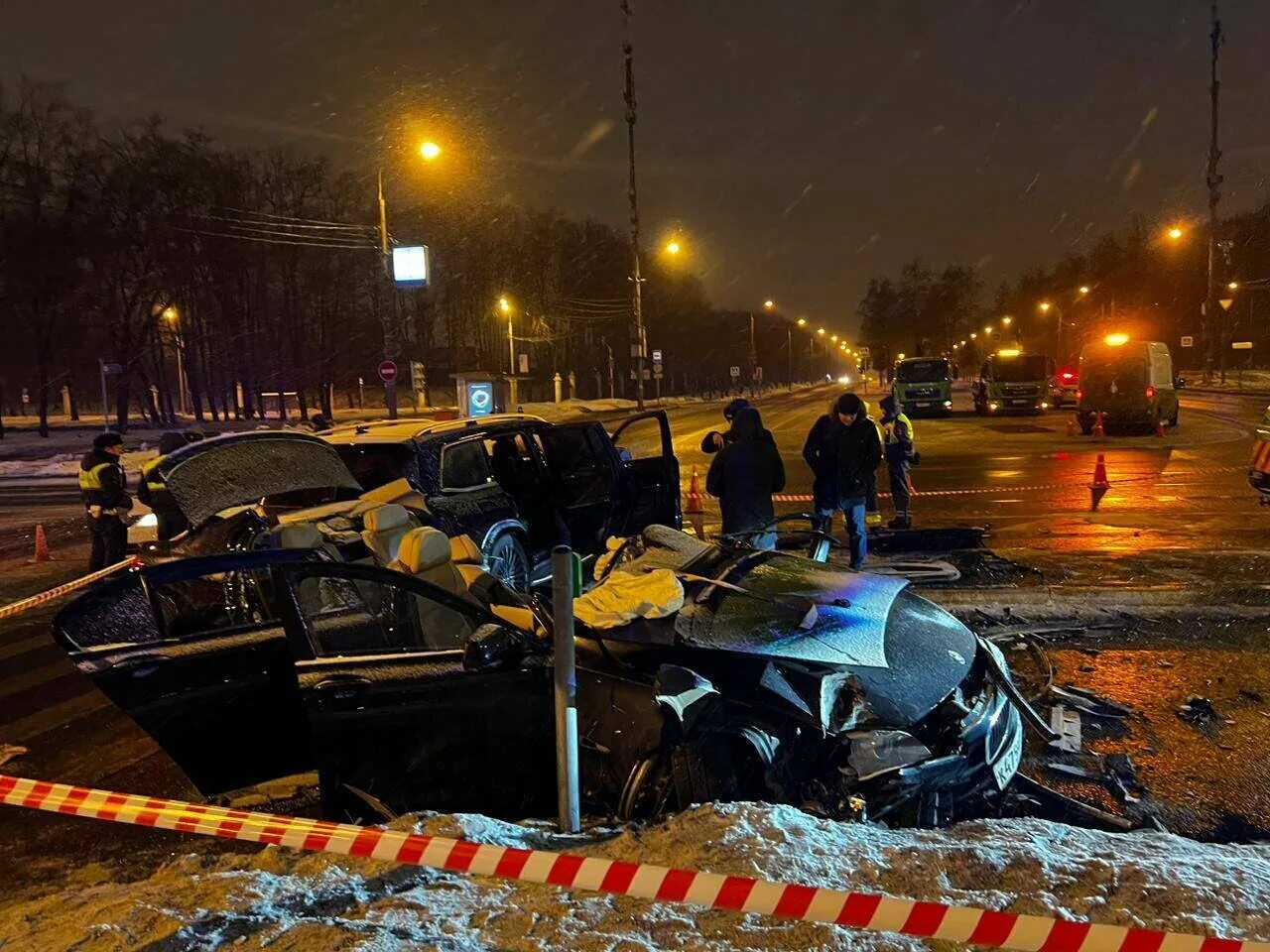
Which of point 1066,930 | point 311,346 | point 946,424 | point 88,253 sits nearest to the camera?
point 1066,930

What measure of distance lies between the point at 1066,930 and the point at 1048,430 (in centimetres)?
2563

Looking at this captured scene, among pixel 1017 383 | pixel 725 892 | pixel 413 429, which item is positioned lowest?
pixel 725 892

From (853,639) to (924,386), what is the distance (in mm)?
31874

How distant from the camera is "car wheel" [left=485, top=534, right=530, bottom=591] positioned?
7301mm

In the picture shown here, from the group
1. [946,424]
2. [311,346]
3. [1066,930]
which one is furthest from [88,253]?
[1066,930]

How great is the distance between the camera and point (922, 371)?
34.2 m

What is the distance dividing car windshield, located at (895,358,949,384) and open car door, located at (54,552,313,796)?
32.8 meters

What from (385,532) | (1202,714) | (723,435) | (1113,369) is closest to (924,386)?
(1113,369)

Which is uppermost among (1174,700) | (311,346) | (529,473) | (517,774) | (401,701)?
(311,346)

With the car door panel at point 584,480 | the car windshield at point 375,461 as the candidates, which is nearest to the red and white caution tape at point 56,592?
the car windshield at point 375,461

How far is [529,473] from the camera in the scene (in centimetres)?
811

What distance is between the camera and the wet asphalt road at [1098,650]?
4105 mm

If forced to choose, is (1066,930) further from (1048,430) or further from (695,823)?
(1048,430)

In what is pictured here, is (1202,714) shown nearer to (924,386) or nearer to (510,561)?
(510,561)
